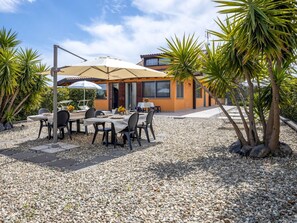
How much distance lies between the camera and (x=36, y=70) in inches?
434

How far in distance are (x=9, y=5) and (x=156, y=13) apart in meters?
6.26

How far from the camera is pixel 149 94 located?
1969cm

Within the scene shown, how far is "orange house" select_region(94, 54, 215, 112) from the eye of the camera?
1885 cm

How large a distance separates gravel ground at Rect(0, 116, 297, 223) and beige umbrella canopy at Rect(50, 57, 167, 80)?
2494mm

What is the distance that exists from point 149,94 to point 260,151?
571 inches

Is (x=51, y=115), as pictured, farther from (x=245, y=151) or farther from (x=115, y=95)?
(x=115, y=95)

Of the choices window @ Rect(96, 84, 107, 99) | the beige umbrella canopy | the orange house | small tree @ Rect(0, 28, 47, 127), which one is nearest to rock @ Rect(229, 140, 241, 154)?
the beige umbrella canopy

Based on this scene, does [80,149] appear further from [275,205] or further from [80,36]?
[80,36]

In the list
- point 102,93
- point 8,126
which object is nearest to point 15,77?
point 8,126

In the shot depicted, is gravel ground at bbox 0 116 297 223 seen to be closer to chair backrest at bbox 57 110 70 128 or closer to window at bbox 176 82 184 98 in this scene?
chair backrest at bbox 57 110 70 128

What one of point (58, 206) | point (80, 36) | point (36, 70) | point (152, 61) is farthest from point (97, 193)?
point (152, 61)

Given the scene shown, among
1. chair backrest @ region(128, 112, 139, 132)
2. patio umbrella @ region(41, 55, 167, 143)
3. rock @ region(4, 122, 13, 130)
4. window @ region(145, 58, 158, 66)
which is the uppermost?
window @ region(145, 58, 158, 66)

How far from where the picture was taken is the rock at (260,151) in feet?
18.1

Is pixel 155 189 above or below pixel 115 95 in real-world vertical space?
below
